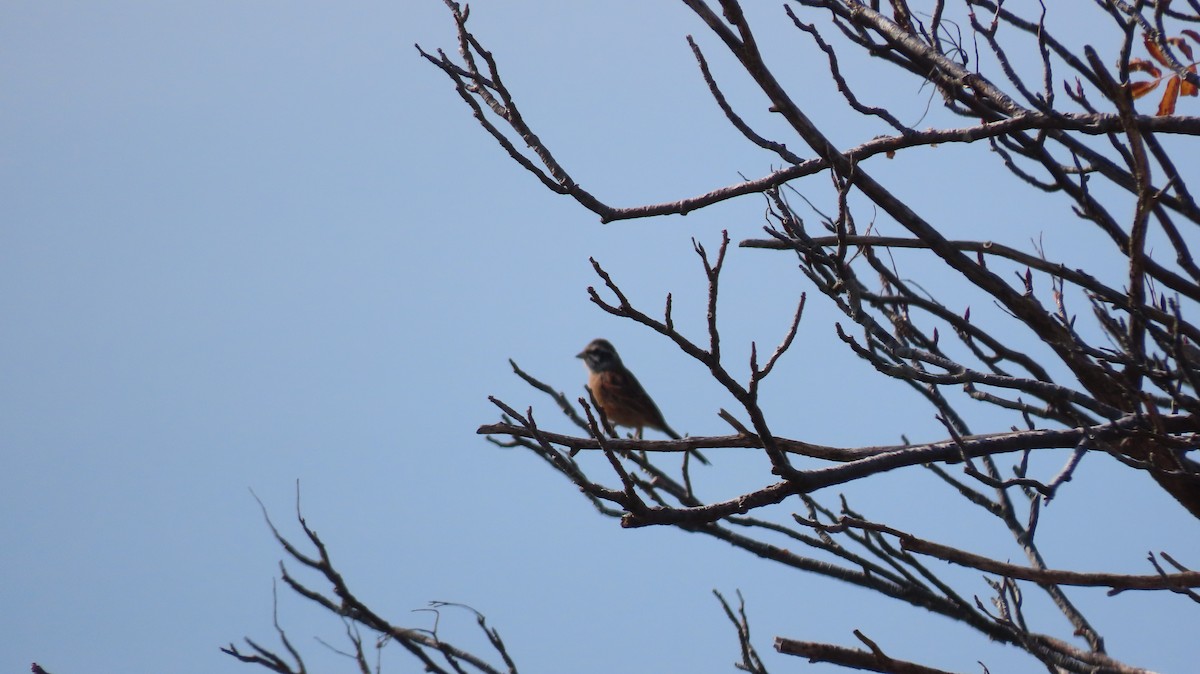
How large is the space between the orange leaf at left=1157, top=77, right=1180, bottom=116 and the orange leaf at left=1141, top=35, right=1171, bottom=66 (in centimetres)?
7

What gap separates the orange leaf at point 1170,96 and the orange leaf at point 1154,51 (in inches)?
2.8

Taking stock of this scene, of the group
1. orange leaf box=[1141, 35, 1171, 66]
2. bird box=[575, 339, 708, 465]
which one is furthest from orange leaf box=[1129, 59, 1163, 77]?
bird box=[575, 339, 708, 465]

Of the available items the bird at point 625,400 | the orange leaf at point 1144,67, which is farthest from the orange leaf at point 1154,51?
the bird at point 625,400

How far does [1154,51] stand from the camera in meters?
3.92

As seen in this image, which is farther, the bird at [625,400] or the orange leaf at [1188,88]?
the bird at [625,400]

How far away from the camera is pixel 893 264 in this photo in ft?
13.8

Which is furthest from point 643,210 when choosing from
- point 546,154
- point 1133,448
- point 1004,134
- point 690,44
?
point 1133,448

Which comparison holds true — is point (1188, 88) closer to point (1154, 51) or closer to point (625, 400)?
point (1154, 51)

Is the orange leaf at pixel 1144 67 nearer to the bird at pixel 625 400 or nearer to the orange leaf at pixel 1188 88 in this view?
the orange leaf at pixel 1188 88

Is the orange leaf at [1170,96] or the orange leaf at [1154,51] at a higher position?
the orange leaf at [1154,51]

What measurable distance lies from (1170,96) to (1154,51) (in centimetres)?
23

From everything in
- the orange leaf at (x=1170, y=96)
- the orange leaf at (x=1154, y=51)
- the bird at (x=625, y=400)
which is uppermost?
the bird at (x=625, y=400)

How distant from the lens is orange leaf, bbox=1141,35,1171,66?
3.83 meters

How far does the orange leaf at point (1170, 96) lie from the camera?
378 cm
